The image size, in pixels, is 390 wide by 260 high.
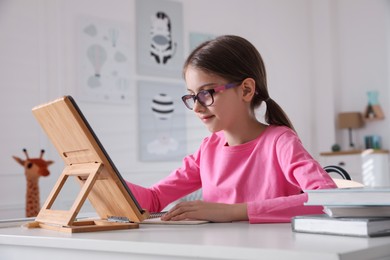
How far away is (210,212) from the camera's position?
146cm

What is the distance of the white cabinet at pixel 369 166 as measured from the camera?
251 inches

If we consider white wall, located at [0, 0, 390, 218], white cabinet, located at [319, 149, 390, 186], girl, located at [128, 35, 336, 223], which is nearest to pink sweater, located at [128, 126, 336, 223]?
girl, located at [128, 35, 336, 223]

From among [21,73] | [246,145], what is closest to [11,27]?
[21,73]

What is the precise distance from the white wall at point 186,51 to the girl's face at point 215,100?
3157 mm

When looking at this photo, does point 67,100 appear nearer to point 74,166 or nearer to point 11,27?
point 74,166

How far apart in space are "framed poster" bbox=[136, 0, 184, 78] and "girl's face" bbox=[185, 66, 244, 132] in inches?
147

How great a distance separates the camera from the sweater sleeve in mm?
1432

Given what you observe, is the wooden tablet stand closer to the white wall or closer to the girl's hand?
the girl's hand

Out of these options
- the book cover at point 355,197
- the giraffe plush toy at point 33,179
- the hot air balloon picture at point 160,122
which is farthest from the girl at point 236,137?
the hot air balloon picture at point 160,122

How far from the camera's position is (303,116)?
7098mm

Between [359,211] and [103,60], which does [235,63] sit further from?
[103,60]

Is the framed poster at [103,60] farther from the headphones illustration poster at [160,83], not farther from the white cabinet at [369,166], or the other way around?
the white cabinet at [369,166]

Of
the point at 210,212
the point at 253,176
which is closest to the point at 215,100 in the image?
the point at 253,176

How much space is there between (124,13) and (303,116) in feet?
9.02
